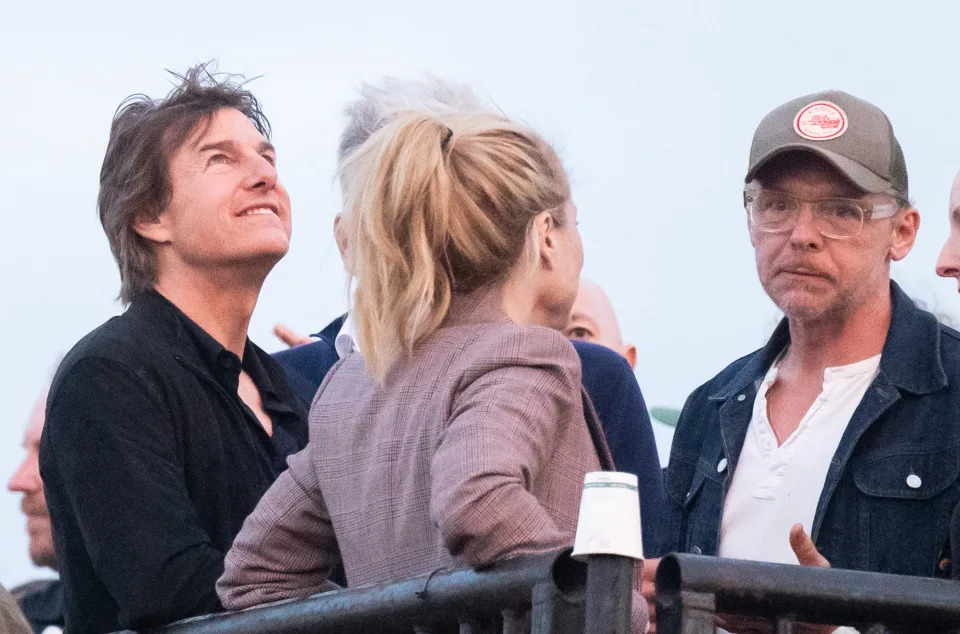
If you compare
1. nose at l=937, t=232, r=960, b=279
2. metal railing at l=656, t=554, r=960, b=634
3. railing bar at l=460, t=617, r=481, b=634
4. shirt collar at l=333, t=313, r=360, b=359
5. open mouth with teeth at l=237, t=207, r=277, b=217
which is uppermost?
open mouth with teeth at l=237, t=207, r=277, b=217

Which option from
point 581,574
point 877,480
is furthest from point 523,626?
point 877,480

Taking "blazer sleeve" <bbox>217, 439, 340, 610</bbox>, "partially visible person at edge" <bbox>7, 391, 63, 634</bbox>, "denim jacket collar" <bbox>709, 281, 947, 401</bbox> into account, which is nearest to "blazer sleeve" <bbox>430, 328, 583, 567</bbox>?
"blazer sleeve" <bbox>217, 439, 340, 610</bbox>

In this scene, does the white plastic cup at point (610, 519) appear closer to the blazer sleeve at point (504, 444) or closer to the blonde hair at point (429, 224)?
the blazer sleeve at point (504, 444)

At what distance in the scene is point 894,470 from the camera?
3533 mm

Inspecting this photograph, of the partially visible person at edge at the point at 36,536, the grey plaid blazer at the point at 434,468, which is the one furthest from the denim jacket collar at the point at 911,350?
the partially visible person at edge at the point at 36,536

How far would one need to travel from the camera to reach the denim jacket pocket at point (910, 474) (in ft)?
11.3

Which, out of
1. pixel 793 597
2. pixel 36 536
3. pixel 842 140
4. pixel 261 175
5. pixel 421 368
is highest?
pixel 842 140

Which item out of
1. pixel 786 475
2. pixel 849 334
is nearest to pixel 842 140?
pixel 849 334

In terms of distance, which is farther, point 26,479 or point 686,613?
point 26,479

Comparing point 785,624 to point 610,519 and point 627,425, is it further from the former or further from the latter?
point 627,425

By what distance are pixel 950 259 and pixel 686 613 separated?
9.03ft

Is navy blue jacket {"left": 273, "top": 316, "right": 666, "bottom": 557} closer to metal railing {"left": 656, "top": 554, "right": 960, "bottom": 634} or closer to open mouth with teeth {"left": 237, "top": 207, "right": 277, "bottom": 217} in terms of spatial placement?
open mouth with teeth {"left": 237, "top": 207, "right": 277, "bottom": 217}

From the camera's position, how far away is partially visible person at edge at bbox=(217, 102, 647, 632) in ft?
8.14

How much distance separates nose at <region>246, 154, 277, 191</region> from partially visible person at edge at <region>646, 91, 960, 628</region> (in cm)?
140
